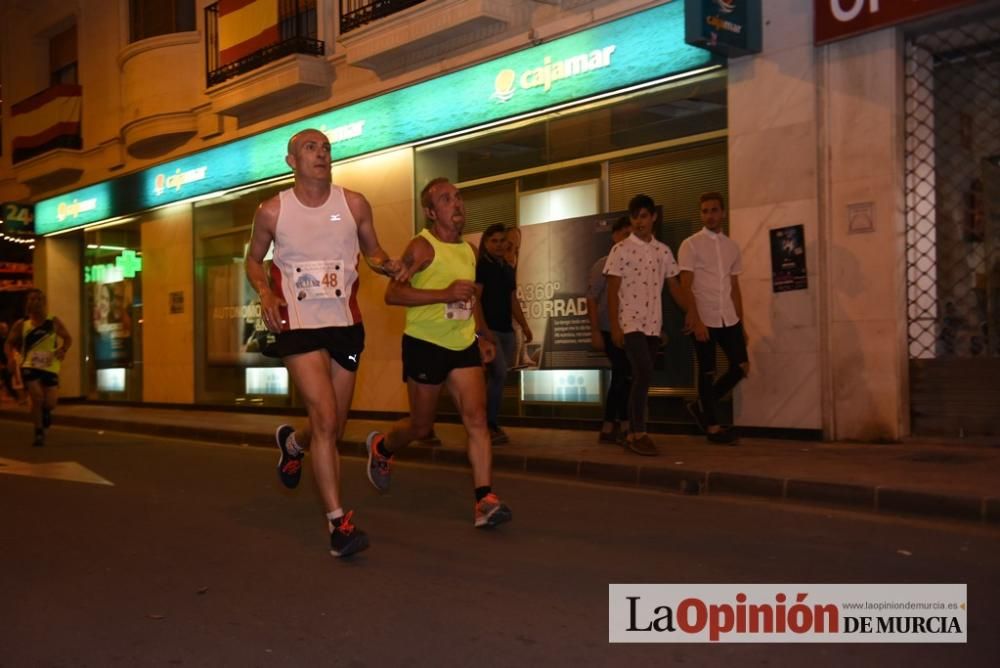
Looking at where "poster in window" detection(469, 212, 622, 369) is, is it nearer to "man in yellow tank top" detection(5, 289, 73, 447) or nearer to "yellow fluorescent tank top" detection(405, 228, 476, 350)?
"man in yellow tank top" detection(5, 289, 73, 447)

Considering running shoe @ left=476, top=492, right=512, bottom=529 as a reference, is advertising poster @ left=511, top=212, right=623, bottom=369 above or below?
above

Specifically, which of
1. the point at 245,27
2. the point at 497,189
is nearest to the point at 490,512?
the point at 497,189

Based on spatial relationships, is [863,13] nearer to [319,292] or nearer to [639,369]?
[639,369]

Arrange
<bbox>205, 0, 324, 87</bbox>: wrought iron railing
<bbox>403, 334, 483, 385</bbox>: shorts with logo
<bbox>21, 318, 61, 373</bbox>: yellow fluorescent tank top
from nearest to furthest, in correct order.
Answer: <bbox>403, 334, 483, 385</bbox>: shorts with logo → <bbox>21, 318, 61, 373</bbox>: yellow fluorescent tank top → <bbox>205, 0, 324, 87</bbox>: wrought iron railing

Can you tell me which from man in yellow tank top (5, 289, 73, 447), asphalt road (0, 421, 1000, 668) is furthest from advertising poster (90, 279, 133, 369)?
asphalt road (0, 421, 1000, 668)

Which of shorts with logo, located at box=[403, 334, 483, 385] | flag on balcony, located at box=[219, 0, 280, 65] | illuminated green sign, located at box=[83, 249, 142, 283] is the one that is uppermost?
flag on balcony, located at box=[219, 0, 280, 65]

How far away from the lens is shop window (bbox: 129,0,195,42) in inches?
733

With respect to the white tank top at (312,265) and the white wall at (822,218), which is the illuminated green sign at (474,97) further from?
the white tank top at (312,265)

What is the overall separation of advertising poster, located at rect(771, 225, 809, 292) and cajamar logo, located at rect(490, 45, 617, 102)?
279 centimetres

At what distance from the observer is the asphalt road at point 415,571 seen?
376cm

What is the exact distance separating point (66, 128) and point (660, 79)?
14711 millimetres

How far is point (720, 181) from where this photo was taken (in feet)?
34.9

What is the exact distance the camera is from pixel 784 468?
25.0 ft

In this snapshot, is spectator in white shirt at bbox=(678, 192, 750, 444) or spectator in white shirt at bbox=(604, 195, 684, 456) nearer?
spectator in white shirt at bbox=(604, 195, 684, 456)
